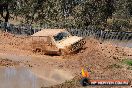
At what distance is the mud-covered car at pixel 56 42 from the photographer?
76.2ft

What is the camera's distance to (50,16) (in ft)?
161

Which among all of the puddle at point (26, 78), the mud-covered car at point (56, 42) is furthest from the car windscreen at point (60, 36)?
the puddle at point (26, 78)

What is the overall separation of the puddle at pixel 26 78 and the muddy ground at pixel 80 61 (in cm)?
68

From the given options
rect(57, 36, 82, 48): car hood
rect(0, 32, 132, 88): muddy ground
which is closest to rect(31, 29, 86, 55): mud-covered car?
rect(57, 36, 82, 48): car hood

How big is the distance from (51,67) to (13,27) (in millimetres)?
21540

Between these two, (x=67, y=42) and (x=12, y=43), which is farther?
(x=12, y=43)

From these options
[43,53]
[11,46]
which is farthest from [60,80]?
[11,46]

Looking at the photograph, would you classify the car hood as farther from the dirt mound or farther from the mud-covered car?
the dirt mound

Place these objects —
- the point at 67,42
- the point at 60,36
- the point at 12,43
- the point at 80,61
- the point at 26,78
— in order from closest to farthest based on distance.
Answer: the point at 26,78 → the point at 80,61 → the point at 67,42 → the point at 60,36 → the point at 12,43

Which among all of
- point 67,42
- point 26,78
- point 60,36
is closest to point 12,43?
point 60,36

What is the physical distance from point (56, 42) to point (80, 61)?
3.41 meters

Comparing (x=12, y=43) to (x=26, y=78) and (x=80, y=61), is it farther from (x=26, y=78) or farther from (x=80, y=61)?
(x=26, y=78)

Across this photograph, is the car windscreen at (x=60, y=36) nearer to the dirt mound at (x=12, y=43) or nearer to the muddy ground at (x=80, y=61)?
the muddy ground at (x=80, y=61)

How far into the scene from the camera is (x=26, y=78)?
16.4 m
